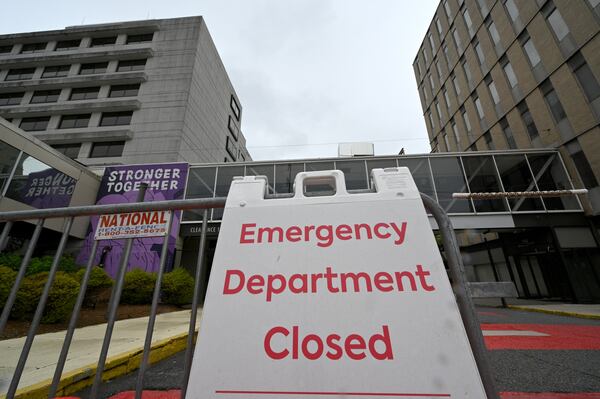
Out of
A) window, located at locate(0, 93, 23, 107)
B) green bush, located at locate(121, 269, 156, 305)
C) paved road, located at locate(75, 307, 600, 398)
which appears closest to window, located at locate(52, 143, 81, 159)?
window, located at locate(0, 93, 23, 107)

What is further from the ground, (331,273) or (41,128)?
Result: (41,128)

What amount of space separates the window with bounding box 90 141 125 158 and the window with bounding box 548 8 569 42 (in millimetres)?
29364

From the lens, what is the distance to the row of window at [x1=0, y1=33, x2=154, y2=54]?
27062 mm

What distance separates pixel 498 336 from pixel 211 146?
26.6 m

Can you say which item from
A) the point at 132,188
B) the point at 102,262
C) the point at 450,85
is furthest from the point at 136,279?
the point at 450,85

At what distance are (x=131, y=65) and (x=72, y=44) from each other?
8585 mm

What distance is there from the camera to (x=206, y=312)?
3.53 ft

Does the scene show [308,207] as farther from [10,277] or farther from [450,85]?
[450,85]

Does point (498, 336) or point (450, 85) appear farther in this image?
point (450, 85)

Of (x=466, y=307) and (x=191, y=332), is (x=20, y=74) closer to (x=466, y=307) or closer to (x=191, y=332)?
(x=191, y=332)

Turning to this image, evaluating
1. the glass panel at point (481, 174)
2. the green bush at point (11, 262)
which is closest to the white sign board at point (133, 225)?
the green bush at point (11, 262)

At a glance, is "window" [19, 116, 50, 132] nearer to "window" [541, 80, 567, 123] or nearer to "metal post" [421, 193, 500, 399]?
"metal post" [421, 193, 500, 399]

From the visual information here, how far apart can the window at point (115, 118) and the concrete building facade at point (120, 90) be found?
8cm

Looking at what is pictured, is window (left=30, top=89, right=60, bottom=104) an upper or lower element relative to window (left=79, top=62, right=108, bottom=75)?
lower
